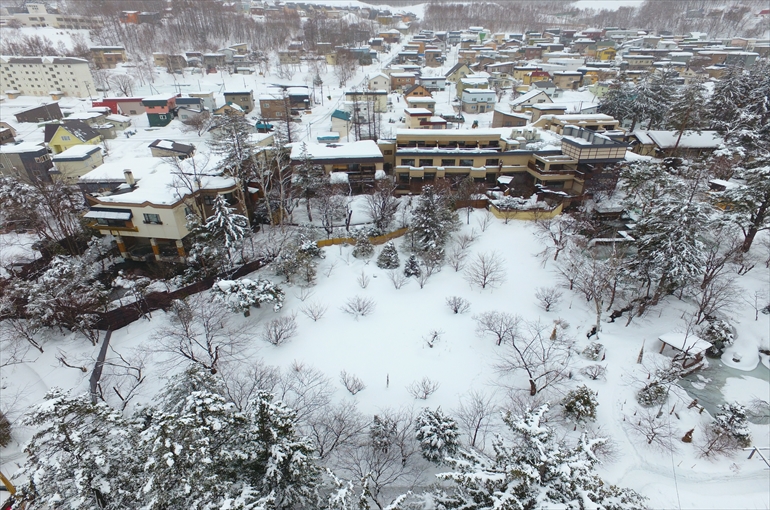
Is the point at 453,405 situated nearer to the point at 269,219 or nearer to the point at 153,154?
the point at 269,219

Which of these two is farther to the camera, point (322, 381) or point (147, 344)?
point (147, 344)

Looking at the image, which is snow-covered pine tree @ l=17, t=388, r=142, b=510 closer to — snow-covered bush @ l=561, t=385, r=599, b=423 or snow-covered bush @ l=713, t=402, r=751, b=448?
snow-covered bush @ l=561, t=385, r=599, b=423

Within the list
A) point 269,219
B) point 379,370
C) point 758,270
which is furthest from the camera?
point 269,219

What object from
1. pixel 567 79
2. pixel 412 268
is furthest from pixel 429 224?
pixel 567 79

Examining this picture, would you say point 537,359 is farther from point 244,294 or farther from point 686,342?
point 244,294

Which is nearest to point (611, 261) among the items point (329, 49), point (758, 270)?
point (758, 270)

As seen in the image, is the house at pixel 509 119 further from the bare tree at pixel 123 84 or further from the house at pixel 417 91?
the bare tree at pixel 123 84
